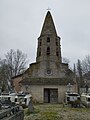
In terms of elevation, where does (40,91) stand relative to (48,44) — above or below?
below

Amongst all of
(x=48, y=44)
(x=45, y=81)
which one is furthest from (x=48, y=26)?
(x=45, y=81)

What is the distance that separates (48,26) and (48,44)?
4670 millimetres

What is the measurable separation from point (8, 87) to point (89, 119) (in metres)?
41.2

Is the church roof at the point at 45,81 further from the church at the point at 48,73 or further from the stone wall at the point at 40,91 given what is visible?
the stone wall at the point at 40,91

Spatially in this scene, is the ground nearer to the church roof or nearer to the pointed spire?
the church roof

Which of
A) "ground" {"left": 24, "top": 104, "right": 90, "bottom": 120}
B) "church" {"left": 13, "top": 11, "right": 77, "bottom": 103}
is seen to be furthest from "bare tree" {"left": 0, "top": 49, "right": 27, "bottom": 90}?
"ground" {"left": 24, "top": 104, "right": 90, "bottom": 120}

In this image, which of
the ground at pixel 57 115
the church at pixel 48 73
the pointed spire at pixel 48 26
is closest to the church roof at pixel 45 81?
the church at pixel 48 73

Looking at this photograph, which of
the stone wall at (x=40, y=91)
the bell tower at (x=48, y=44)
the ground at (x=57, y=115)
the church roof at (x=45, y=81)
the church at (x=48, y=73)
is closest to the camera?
the ground at (x=57, y=115)

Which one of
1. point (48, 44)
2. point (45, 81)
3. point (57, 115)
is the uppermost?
point (48, 44)

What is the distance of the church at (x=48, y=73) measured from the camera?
4094 cm

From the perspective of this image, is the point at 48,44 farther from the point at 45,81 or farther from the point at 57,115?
the point at 57,115

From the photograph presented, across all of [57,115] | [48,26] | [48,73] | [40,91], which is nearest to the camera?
[57,115]

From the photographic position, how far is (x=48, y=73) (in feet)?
145

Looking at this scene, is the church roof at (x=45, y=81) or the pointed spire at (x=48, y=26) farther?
the pointed spire at (x=48, y=26)
